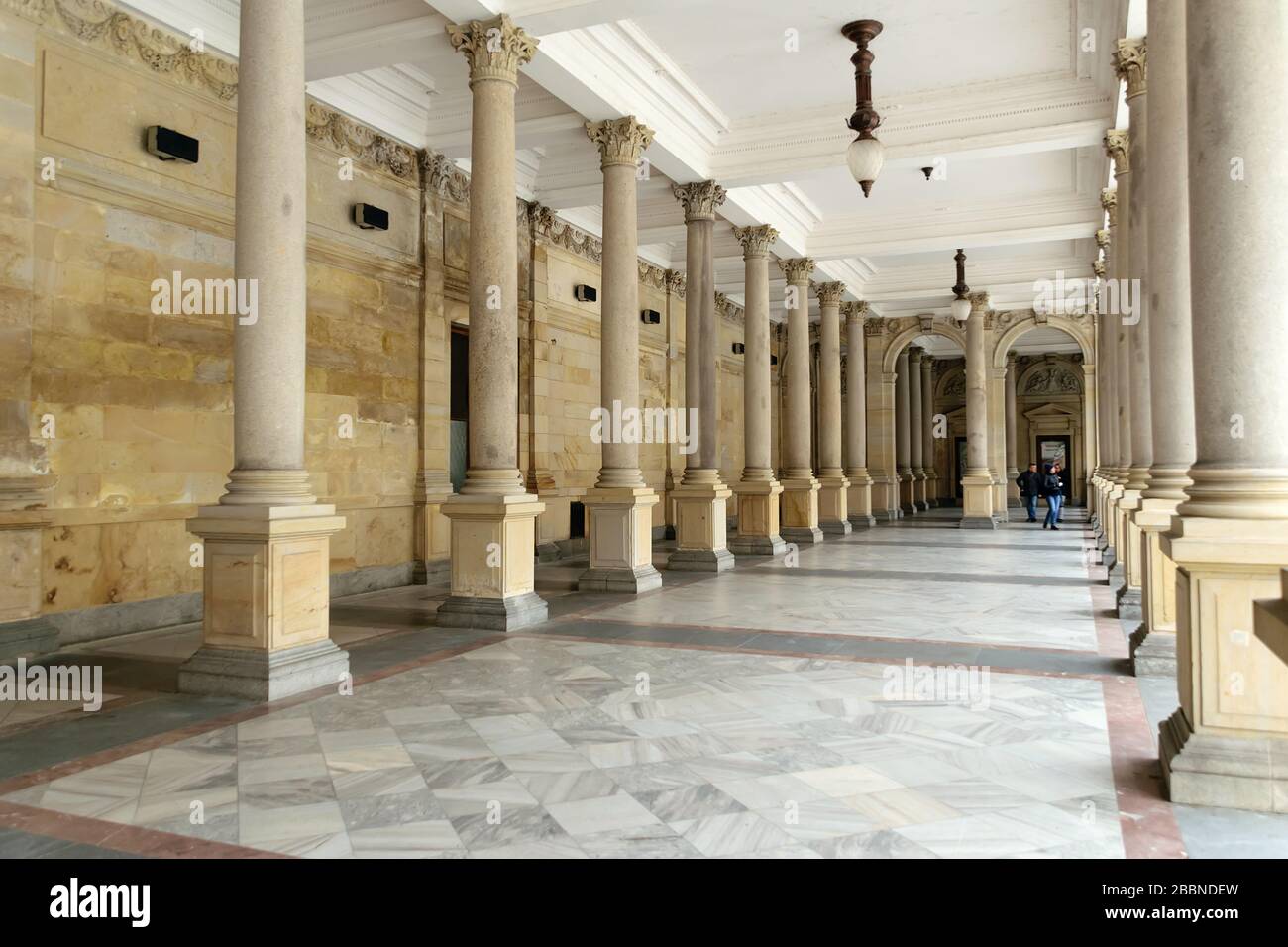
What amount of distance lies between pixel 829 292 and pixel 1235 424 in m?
19.0

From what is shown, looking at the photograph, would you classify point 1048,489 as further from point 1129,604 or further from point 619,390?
point 619,390

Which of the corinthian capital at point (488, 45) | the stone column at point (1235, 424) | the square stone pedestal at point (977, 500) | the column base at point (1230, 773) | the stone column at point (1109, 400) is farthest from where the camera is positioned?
the square stone pedestal at point (977, 500)

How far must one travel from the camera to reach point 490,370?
9.84 meters

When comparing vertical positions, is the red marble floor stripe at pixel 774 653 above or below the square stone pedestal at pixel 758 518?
below

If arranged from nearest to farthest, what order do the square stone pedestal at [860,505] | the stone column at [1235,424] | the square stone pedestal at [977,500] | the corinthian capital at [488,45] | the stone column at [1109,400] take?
1. the stone column at [1235,424]
2. the corinthian capital at [488,45]
3. the stone column at [1109,400]
4. the square stone pedestal at [977,500]
5. the square stone pedestal at [860,505]

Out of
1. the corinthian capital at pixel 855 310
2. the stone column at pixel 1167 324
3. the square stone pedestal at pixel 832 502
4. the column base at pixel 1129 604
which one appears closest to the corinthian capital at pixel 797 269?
the square stone pedestal at pixel 832 502

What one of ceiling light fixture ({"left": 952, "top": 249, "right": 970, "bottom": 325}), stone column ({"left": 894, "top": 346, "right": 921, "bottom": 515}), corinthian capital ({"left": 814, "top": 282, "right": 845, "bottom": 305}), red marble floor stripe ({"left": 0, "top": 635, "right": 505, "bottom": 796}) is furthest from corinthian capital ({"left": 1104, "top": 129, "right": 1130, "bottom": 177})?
stone column ({"left": 894, "top": 346, "right": 921, "bottom": 515})

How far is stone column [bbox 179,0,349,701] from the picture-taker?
6871mm

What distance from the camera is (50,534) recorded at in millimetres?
8750

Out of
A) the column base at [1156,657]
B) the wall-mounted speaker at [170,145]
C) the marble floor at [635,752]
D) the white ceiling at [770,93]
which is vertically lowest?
the marble floor at [635,752]

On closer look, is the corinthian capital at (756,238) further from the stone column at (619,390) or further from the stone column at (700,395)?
the stone column at (619,390)

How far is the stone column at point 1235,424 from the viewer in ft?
14.9

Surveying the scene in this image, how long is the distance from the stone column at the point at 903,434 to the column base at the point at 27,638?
87.9ft

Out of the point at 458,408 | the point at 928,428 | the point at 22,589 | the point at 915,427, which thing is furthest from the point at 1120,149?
the point at 928,428
